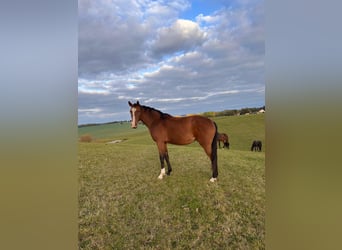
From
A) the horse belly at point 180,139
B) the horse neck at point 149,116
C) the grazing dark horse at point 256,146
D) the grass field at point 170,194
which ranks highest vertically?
the horse neck at point 149,116

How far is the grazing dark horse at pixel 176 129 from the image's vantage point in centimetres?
137

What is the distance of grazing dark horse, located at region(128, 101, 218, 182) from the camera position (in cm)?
137

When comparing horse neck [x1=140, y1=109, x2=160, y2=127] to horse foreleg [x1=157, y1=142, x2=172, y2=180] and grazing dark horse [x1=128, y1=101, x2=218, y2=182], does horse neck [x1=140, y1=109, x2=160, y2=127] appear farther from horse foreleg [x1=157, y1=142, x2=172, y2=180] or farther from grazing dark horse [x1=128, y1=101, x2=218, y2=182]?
horse foreleg [x1=157, y1=142, x2=172, y2=180]

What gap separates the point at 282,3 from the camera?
1100 millimetres

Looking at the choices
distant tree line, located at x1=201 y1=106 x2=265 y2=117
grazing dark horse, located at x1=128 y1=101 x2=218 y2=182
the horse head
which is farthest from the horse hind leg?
the horse head

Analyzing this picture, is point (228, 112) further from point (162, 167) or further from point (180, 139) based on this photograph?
point (162, 167)

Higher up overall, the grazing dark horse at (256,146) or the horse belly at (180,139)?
the horse belly at (180,139)

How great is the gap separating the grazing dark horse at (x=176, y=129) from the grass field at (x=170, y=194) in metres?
0.06

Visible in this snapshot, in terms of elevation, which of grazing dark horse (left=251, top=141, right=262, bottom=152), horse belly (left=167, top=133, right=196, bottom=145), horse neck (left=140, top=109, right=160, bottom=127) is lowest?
grazing dark horse (left=251, top=141, right=262, bottom=152)

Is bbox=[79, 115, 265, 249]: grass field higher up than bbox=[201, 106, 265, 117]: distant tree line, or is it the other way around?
bbox=[201, 106, 265, 117]: distant tree line

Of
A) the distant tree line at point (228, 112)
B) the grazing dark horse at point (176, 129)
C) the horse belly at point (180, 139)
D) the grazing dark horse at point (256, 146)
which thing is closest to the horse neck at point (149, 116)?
the grazing dark horse at point (176, 129)

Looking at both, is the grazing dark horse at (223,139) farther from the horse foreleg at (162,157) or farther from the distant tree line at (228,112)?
the horse foreleg at (162,157)

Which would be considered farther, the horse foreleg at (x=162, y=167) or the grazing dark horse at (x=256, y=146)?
the horse foreleg at (x=162, y=167)

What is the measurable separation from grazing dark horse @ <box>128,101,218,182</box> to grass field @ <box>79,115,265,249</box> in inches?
2.4
